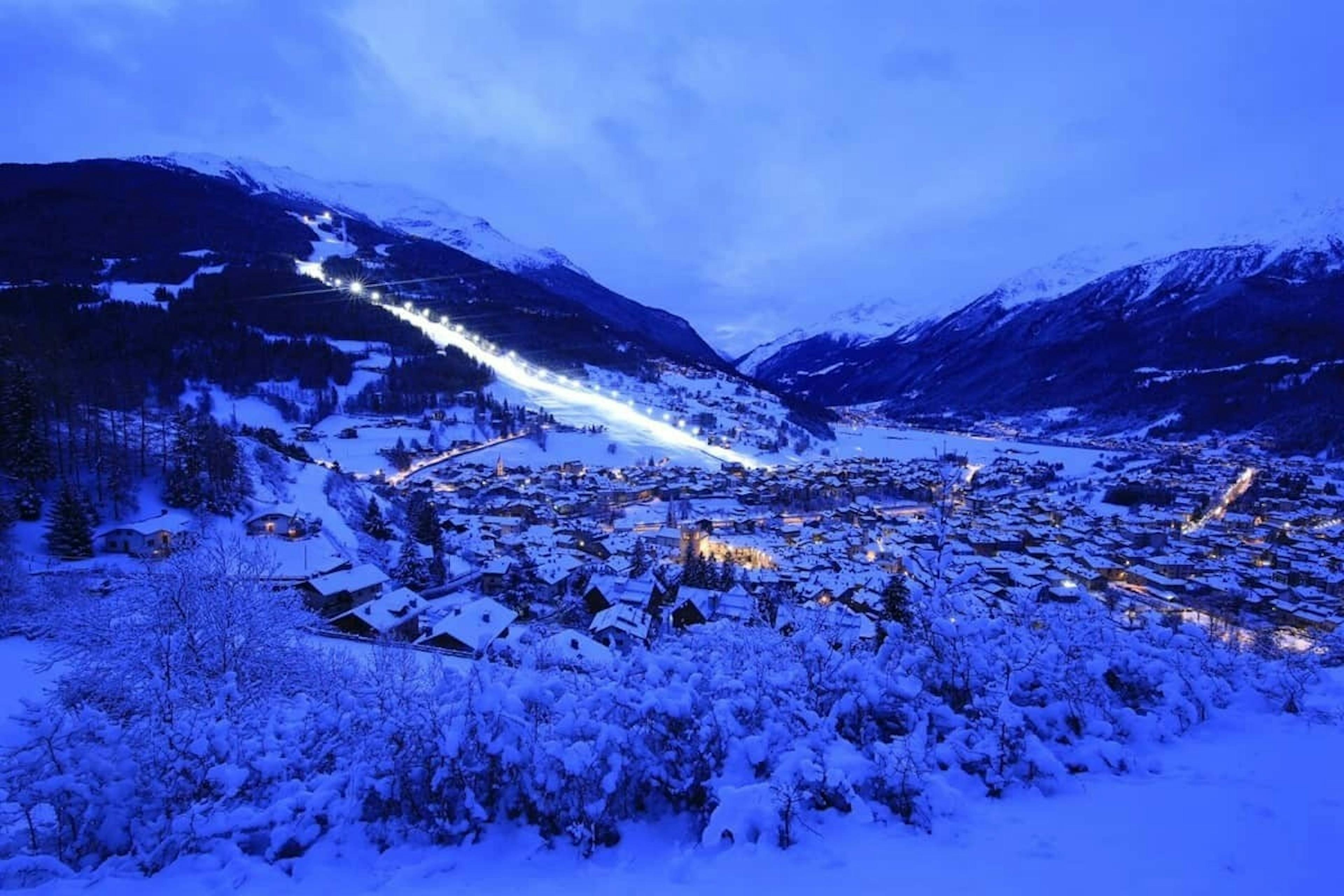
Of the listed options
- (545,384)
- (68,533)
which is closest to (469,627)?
(68,533)

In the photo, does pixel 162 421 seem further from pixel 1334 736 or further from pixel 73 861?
pixel 1334 736

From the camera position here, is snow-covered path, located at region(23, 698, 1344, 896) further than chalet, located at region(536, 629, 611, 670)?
No

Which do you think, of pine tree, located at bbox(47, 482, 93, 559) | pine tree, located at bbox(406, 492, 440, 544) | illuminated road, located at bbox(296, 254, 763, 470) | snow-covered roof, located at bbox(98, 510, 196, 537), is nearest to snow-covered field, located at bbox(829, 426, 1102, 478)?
illuminated road, located at bbox(296, 254, 763, 470)

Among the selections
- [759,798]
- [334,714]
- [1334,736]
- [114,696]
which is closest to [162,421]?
[114,696]

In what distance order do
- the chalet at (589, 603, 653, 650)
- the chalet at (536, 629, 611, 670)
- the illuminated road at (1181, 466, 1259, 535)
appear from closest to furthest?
the chalet at (536, 629, 611, 670) → the chalet at (589, 603, 653, 650) → the illuminated road at (1181, 466, 1259, 535)

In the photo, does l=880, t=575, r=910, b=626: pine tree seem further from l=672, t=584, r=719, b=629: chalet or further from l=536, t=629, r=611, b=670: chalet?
l=672, t=584, r=719, b=629: chalet
